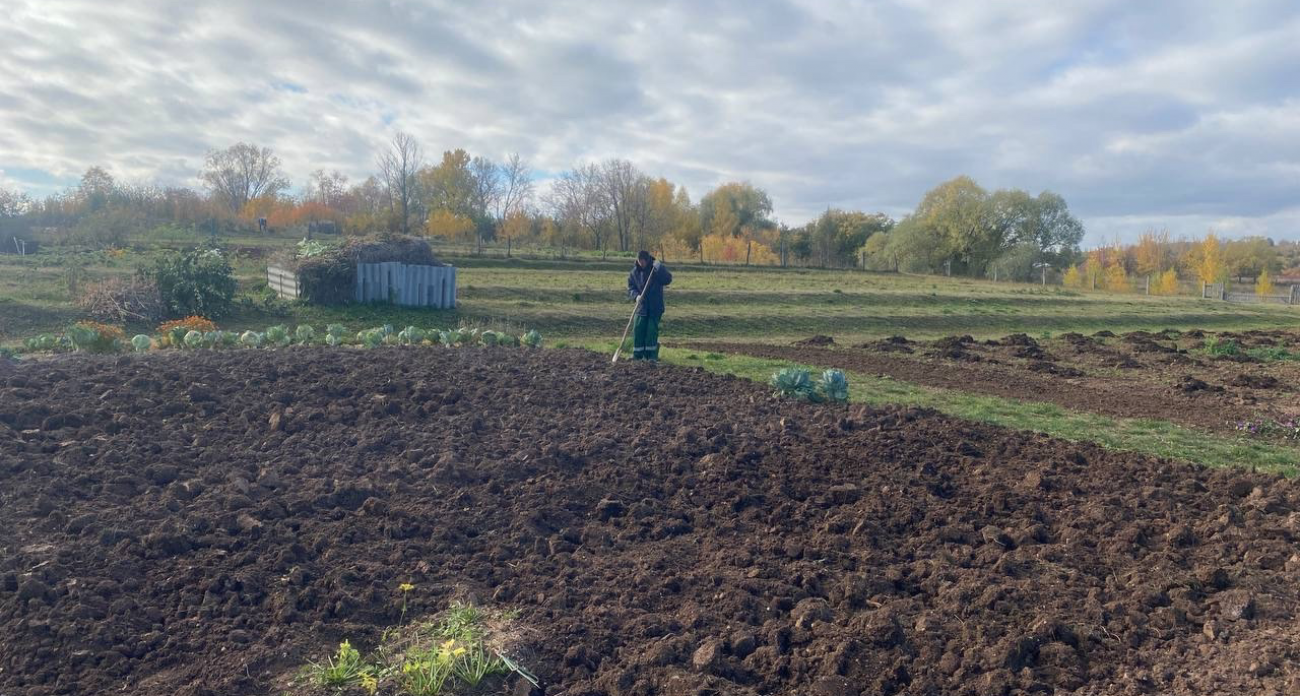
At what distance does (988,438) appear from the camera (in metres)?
7.68

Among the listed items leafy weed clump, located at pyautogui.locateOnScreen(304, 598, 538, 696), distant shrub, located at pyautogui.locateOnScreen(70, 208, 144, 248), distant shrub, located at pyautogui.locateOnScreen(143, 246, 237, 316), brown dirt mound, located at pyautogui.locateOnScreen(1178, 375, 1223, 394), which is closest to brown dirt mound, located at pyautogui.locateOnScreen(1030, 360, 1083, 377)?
brown dirt mound, located at pyautogui.locateOnScreen(1178, 375, 1223, 394)


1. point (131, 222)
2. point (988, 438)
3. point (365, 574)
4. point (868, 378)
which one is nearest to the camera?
point (365, 574)

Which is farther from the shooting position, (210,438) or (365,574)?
(210,438)

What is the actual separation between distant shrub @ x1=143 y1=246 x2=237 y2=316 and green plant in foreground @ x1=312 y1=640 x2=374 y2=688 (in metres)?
16.4

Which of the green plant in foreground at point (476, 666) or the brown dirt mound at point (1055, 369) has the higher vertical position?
the brown dirt mound at point (1055, 369)

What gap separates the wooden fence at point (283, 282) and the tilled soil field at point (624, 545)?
12.4 m

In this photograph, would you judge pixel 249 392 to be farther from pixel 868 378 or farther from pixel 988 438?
pixel 868 378

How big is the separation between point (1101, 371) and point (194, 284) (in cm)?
1755

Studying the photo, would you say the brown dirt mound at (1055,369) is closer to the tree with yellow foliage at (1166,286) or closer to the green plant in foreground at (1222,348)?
the green plant in foreground at (1222,348)

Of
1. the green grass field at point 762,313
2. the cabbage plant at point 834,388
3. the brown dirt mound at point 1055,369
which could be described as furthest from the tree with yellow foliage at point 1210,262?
the cabbage plant at point 834,388

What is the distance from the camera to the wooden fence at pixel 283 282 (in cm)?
2003

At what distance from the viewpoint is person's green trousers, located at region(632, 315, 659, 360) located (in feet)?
38.4

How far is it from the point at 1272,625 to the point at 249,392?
7709 millimetres

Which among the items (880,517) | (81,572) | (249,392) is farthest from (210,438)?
(880,517)
